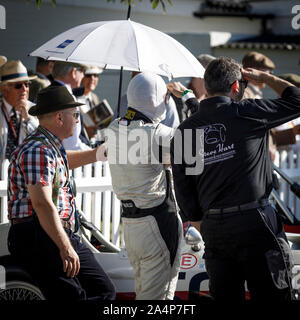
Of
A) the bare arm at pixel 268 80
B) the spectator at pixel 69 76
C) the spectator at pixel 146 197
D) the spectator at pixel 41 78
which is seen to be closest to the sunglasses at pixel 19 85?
the spectator at pixel 69 76

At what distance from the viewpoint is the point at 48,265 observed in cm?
420

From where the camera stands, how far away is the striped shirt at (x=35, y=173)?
13.6 ft

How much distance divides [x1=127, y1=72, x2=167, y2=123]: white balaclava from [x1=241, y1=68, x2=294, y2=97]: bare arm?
0.60 meters

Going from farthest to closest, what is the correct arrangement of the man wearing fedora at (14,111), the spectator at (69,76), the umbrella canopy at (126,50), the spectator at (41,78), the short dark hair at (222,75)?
the spectator at (41,78) → the spectator at (69,76) → the man wearing fedora at (14,111) → the umbrella canopy at (126,50) → the short dark hair at (222,75)

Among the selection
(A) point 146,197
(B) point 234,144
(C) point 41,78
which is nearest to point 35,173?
(A) point 146,197

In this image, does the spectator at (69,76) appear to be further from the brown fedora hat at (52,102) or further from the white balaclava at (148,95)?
the white balaclava at (148,95)

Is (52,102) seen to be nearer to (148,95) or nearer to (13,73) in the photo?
(148,95)

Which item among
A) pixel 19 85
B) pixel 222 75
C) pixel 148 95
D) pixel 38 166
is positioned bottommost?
pixel 19 85

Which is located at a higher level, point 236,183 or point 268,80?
point 268,80

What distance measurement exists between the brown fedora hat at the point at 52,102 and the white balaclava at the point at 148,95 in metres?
0.41

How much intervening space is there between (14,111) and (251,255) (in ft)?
11.8
